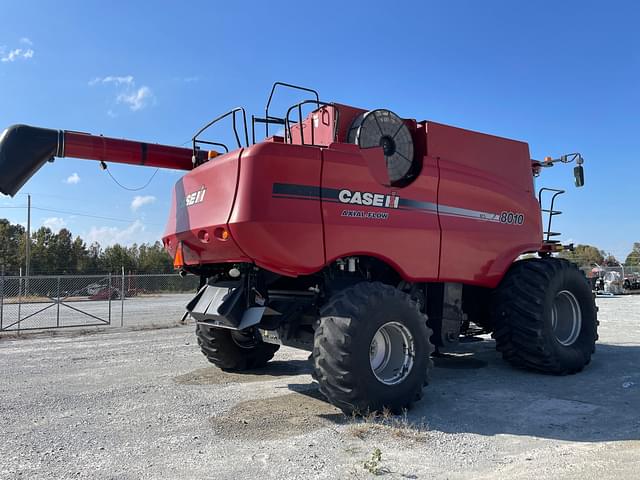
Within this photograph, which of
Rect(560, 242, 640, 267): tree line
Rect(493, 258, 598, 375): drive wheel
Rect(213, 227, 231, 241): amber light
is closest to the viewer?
Rect(213, 227, 231, 241): amber light

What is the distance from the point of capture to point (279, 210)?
5137 mm

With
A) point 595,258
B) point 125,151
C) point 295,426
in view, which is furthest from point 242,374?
point 595,258

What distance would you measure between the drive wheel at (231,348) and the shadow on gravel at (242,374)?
0.14 metres

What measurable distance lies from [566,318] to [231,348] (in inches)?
203

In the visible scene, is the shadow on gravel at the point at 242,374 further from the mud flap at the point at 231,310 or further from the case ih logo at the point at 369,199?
the case ih logo at the point at 369,199

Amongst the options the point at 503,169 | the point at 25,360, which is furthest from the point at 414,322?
the point at 25,360

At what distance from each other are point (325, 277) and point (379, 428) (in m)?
1.73

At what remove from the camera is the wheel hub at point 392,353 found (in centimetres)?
559

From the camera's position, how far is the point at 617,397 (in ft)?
19.9

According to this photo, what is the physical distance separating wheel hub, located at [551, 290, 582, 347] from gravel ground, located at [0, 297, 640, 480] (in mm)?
558

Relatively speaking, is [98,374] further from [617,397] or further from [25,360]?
[617,397]

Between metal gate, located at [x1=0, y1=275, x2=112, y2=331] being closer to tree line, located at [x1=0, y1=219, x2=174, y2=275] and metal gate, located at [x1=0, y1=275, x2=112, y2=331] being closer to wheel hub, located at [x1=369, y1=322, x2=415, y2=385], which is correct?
wheel hub, located at [x1=369, y1=322, x2=415, y2=385]

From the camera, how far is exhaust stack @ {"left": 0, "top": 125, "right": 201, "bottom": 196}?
6766 millimetres

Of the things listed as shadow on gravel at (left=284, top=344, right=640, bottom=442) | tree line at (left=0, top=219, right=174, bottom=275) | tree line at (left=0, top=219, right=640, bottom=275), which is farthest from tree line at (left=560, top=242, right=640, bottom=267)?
tree line at (left=0, top=219, right=174, bottom=275)
